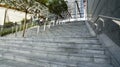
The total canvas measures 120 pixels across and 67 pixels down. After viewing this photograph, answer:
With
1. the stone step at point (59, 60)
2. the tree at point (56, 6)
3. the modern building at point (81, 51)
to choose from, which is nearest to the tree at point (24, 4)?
the modern building at point (81, 51)

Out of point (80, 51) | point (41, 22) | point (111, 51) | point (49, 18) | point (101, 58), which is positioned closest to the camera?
point (111, 51)

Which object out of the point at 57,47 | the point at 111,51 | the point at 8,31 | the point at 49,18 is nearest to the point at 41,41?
the point at 57,47

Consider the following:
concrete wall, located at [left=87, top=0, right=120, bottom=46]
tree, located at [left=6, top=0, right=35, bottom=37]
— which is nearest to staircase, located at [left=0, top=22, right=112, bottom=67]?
concrete wall, located at [left=87, top=0, right=120, bottom=46]

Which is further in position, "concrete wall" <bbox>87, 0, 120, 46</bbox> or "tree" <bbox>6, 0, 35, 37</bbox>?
"tree" <bbox>6, 0, 35, 37</bbox>

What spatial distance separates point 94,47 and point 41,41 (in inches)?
115

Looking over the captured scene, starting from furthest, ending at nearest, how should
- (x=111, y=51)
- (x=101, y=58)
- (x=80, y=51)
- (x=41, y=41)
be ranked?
1. (x=41, y=41)
2. (x=80, y=51)
3. (x=101, y=58)
4. (x=111, y=51)

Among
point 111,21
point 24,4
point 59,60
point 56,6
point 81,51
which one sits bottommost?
point 59,60

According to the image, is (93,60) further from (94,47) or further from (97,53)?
(94,47)

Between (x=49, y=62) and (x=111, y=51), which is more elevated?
(x=111, y=51)


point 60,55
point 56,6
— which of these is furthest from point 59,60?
point 56,6

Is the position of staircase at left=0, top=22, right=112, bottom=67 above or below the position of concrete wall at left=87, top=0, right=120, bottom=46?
below

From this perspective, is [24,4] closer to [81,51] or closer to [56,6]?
[81,51]

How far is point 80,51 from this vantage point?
6.83 meters

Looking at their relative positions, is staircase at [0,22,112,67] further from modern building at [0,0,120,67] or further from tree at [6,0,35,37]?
tree at [6,0,35,37]
